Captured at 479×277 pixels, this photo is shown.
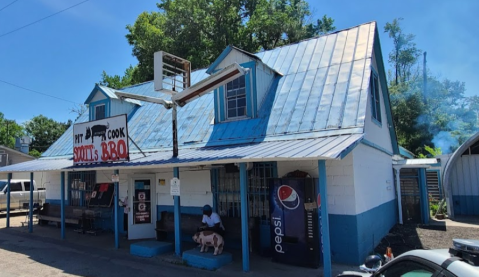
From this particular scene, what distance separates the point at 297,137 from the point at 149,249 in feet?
15.9

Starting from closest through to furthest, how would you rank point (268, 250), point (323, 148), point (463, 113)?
point (323, 148)
point (268, 250)
point (463, 113)

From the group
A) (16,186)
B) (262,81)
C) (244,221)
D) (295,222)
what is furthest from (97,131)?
(16,186)

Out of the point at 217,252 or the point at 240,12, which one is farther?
the point at 240,12

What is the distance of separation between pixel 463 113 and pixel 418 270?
36.6 meters

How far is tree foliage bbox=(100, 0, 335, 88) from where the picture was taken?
2420cm

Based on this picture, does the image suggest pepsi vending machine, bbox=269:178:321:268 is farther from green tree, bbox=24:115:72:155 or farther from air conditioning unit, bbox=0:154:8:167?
green tree, bbox=24:115:72:155

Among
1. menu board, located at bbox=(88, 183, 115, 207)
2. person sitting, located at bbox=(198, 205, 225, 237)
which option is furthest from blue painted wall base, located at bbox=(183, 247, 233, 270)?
menu board, located at bbox=(88, 183, 115, 207)

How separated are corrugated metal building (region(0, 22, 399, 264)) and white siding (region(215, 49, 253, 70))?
0.03 meters

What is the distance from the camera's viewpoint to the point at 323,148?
6.35 m

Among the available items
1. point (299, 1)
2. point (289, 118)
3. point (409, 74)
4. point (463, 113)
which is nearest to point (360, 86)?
point (289, 118)

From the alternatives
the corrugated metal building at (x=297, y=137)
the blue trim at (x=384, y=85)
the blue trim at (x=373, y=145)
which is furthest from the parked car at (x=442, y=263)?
the blue trim at (x=384, y=85)

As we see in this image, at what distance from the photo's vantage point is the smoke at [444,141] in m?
27.1

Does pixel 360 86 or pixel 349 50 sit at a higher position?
pixel 349 50

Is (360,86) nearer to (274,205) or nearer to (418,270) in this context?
(274,205)
